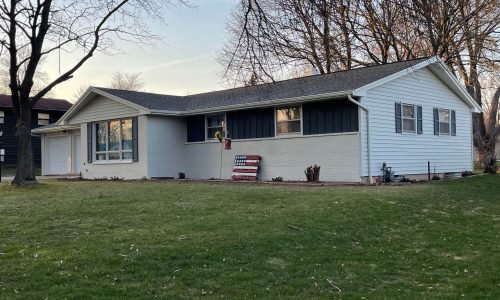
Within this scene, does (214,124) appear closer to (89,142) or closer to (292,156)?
(292,156)

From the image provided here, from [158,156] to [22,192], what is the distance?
22.2 ft

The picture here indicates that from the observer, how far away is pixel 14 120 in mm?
37000

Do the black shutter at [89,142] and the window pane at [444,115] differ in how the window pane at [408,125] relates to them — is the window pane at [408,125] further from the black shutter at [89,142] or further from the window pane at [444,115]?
the black shutter at [89,142]

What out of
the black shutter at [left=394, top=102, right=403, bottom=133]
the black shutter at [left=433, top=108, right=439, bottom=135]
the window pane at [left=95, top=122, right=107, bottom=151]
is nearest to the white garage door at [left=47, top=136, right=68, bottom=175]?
the window pane at [left=95, top=122, right=107, bottom=151]

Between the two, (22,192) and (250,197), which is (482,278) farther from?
(22,192)

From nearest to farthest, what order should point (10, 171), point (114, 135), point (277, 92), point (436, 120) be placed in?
point (277, 92) < point (436, 120) < point (114, 135) < point (10, 171)

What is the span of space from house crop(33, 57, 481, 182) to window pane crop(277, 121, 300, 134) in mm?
34

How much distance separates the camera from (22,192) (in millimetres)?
14180

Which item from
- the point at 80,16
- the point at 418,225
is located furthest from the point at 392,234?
the point at 80,16

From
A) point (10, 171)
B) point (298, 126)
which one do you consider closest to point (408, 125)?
point (298, 126)

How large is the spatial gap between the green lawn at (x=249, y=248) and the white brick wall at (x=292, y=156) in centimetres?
448

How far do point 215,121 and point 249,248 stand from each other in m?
13.7

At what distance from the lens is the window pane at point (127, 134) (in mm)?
20844

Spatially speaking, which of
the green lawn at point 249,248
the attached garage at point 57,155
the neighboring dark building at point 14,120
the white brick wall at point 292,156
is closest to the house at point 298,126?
the white brick wall at point 292,156
